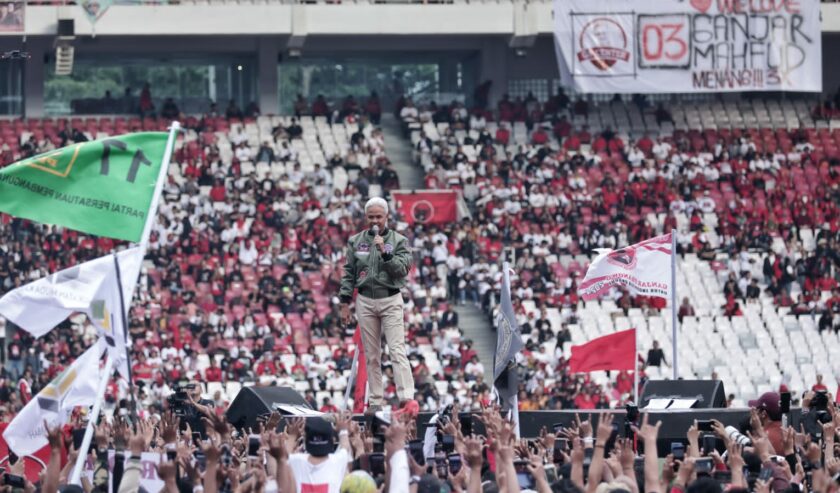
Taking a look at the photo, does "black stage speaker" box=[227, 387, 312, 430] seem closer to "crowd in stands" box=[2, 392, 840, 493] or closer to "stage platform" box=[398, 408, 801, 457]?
"stage platform" box=[398, 408, 801, 457]

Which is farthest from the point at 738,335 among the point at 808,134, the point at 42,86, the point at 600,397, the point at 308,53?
the point at 42,86

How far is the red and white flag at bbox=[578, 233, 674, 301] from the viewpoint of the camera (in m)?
22.6

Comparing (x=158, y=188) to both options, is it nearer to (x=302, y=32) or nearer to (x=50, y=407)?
(x=50, y=407)

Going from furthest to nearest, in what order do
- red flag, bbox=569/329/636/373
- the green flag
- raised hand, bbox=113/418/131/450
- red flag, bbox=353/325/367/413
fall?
red flag, bbox=569/329/636/373 < red flag, bbox=353/325/367/413 < the green flag < raised hand, bbox=113/418/131/450

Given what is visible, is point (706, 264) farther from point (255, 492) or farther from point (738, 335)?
point (255, 492)

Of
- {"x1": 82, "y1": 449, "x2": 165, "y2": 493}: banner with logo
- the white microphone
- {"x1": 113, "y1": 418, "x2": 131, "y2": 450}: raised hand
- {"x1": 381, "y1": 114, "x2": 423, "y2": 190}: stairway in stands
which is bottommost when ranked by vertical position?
{"x1": 82, "y1": 449, "x2": 165, "y2": 493}: banner with logo

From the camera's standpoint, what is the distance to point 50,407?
13.5m

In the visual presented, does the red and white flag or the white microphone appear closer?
the white microphone

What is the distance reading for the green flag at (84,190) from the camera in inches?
559

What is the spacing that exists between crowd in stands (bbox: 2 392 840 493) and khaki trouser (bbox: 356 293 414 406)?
9.26 ft

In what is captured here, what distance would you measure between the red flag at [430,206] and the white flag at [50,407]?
87.9ft

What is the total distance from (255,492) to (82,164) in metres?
5.17

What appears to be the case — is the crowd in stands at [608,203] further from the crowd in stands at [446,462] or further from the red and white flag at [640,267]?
the crowd in stands at [446,462]

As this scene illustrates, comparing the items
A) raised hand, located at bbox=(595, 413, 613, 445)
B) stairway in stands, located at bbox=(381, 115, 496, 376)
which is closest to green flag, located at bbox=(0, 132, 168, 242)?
raised hand, located at bbox=(595, 413, 613, 445)
